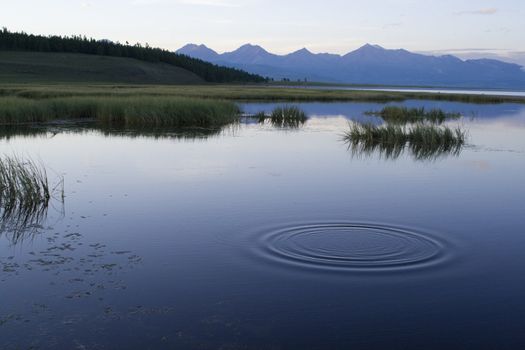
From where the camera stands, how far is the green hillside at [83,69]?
104738 millimetres

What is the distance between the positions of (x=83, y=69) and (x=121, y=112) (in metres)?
86.4

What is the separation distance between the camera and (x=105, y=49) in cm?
14612

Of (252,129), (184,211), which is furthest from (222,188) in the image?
(252,129)

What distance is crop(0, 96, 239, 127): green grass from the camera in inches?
1377

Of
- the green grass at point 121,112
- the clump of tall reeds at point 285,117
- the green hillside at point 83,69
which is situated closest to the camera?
the green grass at point 121,112

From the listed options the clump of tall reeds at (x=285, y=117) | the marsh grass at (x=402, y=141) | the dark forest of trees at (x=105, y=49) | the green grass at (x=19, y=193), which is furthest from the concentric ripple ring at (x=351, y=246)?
the dark forest of trees at (x=105, y=49)

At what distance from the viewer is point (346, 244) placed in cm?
1145

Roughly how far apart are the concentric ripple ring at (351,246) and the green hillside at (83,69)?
299 ft

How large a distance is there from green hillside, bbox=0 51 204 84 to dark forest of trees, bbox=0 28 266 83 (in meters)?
7.05

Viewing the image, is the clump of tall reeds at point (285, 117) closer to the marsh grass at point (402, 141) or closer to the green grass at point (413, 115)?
the green grass at point (413, 115)

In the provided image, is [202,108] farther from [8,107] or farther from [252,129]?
[8,107]

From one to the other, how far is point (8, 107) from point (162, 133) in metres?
9.85

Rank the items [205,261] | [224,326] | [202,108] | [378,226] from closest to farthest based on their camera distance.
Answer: [224,326]
[205,261]
[378,226]
[202,108]

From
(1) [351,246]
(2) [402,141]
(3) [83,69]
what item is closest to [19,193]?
(1) [351,246]
